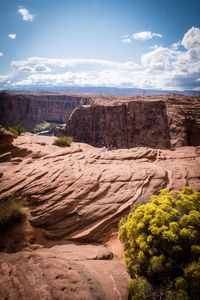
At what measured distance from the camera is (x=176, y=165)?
12.2 m

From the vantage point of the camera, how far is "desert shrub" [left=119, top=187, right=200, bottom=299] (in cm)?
514

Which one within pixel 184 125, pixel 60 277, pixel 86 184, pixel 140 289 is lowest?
pixel 140 289

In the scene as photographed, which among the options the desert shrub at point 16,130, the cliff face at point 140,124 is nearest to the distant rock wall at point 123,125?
the cliff face at point 140,124

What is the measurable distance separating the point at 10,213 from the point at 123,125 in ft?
167

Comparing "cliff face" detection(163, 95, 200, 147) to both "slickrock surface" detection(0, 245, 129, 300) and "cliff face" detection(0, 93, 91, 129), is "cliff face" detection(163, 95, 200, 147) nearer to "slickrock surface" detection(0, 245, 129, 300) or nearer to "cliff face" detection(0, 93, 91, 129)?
"slickrock surface" detection(0, 245, 129, 300)

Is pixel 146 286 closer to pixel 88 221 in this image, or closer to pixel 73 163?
pixel 88 221

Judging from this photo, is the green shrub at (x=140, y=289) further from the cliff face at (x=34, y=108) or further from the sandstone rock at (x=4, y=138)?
the cliff face at (x=34, y=108)

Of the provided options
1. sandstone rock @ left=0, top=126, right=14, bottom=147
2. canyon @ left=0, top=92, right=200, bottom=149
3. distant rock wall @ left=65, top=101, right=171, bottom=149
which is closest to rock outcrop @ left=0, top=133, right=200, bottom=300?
sandstone rock @ left=0, top=126, right=14, bottom=147

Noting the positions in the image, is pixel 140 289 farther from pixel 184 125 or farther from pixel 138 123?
pixel 138 123

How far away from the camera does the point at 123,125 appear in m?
57.1

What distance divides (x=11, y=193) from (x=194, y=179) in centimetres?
885

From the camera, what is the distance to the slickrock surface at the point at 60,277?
14.8 feet

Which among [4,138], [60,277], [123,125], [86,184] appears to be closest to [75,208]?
[86,184]

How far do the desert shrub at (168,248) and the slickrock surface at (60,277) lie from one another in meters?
0.79
